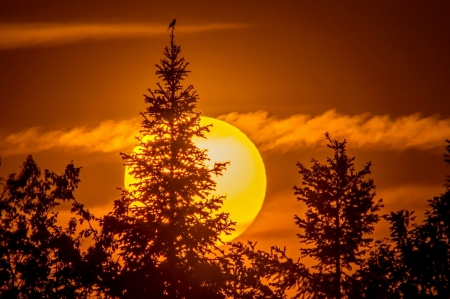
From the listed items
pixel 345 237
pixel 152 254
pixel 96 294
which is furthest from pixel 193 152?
pixel 345 237

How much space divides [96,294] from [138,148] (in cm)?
735

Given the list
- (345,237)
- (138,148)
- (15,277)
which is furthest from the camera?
(138,148)

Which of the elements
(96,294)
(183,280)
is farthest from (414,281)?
(96,294)

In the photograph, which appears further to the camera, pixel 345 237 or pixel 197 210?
pixel 197 210

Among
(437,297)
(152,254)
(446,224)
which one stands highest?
(152,254)

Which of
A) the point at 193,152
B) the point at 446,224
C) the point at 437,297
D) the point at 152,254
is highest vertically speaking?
the point at 193,152

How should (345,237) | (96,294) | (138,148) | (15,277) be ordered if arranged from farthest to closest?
(138,148) < (96,294) < (15,277) < (345,237)

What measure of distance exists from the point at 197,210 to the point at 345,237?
9.11 meters

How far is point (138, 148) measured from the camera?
39750 millimetres

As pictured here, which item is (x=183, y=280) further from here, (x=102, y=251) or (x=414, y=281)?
(x=414, y=281)

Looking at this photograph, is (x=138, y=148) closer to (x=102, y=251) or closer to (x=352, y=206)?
(x=102, y=251)

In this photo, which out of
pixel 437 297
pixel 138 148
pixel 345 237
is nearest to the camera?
pixel 437 297

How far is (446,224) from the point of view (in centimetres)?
2534

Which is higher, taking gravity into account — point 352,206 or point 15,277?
point 352,206
